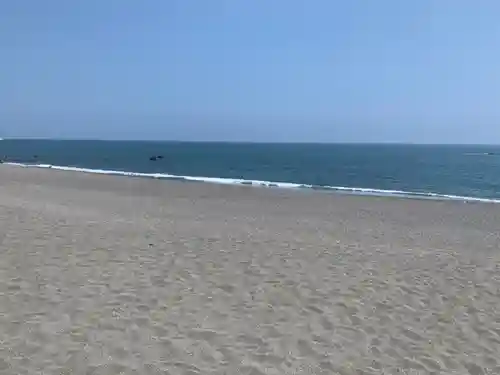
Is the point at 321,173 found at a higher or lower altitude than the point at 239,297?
lower

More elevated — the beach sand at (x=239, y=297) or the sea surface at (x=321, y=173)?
the beach sand at (x=239, y=297)

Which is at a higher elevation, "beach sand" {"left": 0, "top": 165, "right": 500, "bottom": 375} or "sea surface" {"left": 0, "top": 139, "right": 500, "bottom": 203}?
"beach sand" {"left": 0, "top": 165, "right": 500, "bottom": 375}

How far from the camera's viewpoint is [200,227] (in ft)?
39.2

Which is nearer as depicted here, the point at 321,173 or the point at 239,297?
the point at 239,297

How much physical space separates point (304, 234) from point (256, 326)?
244 inches

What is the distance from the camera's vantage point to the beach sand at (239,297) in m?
4.75

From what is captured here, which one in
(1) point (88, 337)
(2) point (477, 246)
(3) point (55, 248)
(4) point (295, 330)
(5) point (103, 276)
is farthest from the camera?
(2) point (477, 246)

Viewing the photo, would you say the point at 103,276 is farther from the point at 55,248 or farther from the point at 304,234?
the point at 304,234

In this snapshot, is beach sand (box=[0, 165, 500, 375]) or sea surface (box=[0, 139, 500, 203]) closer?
beach sand (box=[0, 165, 500, 375])

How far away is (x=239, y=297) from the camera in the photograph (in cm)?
649

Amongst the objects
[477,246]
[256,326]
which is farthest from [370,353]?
[477,246]

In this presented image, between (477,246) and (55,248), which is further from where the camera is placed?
(477,246)

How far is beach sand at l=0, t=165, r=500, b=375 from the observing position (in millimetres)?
4750

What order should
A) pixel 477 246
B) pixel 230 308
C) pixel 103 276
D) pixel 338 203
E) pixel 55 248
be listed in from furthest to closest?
pixel 338 203, pixel 477 246, pixel 55 248, pixel 103 276, pixel 230 308
